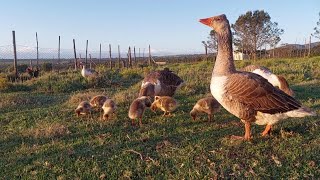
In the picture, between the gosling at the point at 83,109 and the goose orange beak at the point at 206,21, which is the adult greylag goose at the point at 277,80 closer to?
the goose orange beak at the point at 206,21

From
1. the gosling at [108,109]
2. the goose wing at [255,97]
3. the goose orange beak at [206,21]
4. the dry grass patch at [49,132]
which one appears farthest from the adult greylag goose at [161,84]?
the goose wing at [255,97]

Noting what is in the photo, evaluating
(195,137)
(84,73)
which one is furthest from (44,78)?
(195,137)

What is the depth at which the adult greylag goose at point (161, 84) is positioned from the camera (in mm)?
9148

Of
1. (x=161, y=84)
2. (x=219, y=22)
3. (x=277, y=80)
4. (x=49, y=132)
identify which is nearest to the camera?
(x=219, y=22)

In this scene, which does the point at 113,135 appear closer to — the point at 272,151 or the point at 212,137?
the point at 212,137

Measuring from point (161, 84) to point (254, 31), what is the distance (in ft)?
141

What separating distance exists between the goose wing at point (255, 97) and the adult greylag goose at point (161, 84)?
397 centimetres

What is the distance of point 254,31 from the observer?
49625mm

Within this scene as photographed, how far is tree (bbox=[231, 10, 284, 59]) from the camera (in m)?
47.7

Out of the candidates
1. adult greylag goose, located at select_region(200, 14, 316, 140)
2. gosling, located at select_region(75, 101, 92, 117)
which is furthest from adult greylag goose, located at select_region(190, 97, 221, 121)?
gosling, located at select_region(75, 101, 92, 117)

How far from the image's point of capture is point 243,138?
5.57 m

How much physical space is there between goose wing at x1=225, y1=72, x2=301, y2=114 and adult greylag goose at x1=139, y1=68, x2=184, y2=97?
397cm

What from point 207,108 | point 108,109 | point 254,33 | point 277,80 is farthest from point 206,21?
point 254,33

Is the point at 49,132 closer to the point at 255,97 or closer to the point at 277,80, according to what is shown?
the point at 255,97
